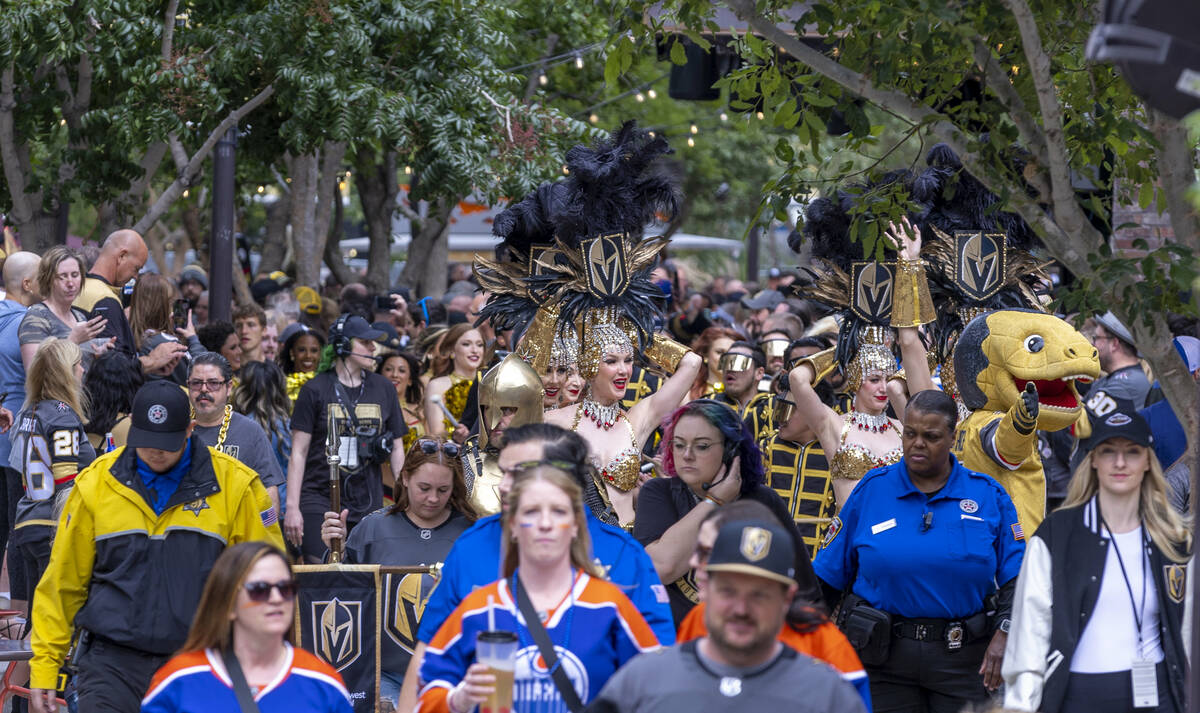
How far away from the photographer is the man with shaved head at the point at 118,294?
29.0 feet

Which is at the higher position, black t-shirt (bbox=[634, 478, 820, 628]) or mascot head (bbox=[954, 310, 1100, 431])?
mascot head (bbox=[954, 310, 1100, 431])

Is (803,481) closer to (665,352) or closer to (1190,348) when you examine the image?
(665,352)

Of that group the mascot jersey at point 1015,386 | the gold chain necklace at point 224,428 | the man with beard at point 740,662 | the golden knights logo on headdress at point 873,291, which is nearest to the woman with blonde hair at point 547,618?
the man with beard at point 740,662

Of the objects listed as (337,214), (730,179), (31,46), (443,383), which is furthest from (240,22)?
(730,179)

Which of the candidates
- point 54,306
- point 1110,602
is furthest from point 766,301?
point 1110,602

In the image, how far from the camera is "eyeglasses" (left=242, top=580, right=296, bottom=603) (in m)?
4.37

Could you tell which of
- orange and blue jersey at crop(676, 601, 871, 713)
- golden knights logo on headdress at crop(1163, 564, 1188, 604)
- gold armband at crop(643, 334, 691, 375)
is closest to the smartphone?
gold armband at crop(643, 334, 691, 375)

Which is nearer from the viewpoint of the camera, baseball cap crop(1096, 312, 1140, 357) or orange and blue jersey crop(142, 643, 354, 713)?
orange and blue jersey crop(142, 643, 354, 713)

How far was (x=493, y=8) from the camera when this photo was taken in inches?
510

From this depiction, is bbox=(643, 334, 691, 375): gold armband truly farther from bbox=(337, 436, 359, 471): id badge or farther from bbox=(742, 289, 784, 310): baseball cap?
bbox=(742, 289, 784, 310): baseball cap

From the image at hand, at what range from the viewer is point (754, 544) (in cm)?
374

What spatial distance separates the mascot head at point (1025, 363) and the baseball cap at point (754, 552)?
3240 millimetres

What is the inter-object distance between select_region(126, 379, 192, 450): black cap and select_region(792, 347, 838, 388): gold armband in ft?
10.4

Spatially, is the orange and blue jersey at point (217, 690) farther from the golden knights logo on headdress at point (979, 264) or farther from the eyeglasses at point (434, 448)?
the golden knights logo on headdress at point (979, 264)
